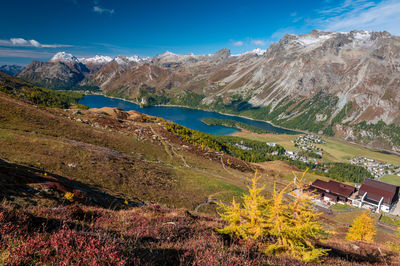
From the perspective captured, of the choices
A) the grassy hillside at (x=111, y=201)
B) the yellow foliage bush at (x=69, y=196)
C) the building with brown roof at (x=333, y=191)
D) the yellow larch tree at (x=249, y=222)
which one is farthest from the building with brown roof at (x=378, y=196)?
the yellow foliage bush at (x=69, y=196)

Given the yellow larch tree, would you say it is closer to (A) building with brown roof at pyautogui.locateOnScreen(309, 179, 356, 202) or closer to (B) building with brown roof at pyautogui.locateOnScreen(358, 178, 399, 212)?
(A) building with brown roof at pyautogui.locateOnScreen(309, 179, 356, 202)

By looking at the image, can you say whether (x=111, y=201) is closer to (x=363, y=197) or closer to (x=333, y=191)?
(x=333, y=191)

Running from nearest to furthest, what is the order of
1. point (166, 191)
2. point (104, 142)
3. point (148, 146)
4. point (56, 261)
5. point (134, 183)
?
point (56, 261) < point (134, 183) < point (166, 191) < point (104, 142) < point (148, 146)

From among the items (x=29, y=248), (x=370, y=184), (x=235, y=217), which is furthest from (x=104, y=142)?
(x=370, y=184)

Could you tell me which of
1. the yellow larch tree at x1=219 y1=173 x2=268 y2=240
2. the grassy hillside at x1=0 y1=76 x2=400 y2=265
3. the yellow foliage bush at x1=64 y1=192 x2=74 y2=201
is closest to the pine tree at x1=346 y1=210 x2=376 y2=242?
the grassy hillside at x1=0 y1=76 x2=400 y2=265

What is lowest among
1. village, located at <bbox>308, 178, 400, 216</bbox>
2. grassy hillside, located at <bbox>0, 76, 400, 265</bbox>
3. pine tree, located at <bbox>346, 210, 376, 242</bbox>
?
village, located at <bbox>308, 178, 400, 216</bbox>

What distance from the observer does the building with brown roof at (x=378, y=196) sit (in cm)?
10050

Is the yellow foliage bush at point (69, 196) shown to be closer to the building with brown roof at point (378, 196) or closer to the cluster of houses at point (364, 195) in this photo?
the cluster of houses at point (364, 195)

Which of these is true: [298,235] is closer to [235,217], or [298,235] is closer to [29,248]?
[235,217]

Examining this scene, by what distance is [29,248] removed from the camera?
16.3 ft

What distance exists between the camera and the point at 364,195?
333 ft

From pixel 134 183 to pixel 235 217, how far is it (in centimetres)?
2514

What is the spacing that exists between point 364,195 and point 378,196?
8.73 metres

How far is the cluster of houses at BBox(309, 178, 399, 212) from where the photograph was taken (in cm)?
10069
